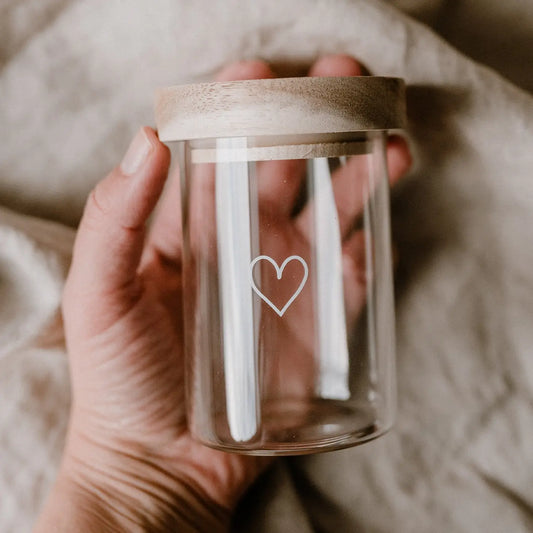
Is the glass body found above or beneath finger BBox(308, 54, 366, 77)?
beneath

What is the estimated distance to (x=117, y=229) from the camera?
1.58 ft

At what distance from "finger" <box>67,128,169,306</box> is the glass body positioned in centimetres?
4

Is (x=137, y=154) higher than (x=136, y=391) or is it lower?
higher

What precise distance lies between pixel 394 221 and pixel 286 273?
198mm

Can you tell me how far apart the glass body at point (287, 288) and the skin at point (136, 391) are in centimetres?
3

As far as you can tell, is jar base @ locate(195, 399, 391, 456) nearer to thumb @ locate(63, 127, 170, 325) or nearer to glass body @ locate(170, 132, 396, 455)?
glass body @ locate(170, 132, 396, 455)

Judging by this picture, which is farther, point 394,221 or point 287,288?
point 394,221

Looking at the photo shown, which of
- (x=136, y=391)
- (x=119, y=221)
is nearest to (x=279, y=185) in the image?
(x=119, y=221)

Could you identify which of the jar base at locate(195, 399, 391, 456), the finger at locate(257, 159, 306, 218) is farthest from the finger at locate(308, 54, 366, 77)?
the jar base at locate(195, 399, 391, 456)

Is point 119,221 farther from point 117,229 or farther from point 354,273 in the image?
point 354,273

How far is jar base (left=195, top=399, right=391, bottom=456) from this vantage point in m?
0.47

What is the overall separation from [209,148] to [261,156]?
0.04 m

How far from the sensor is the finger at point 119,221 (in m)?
0.44

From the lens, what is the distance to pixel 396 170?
56cm
